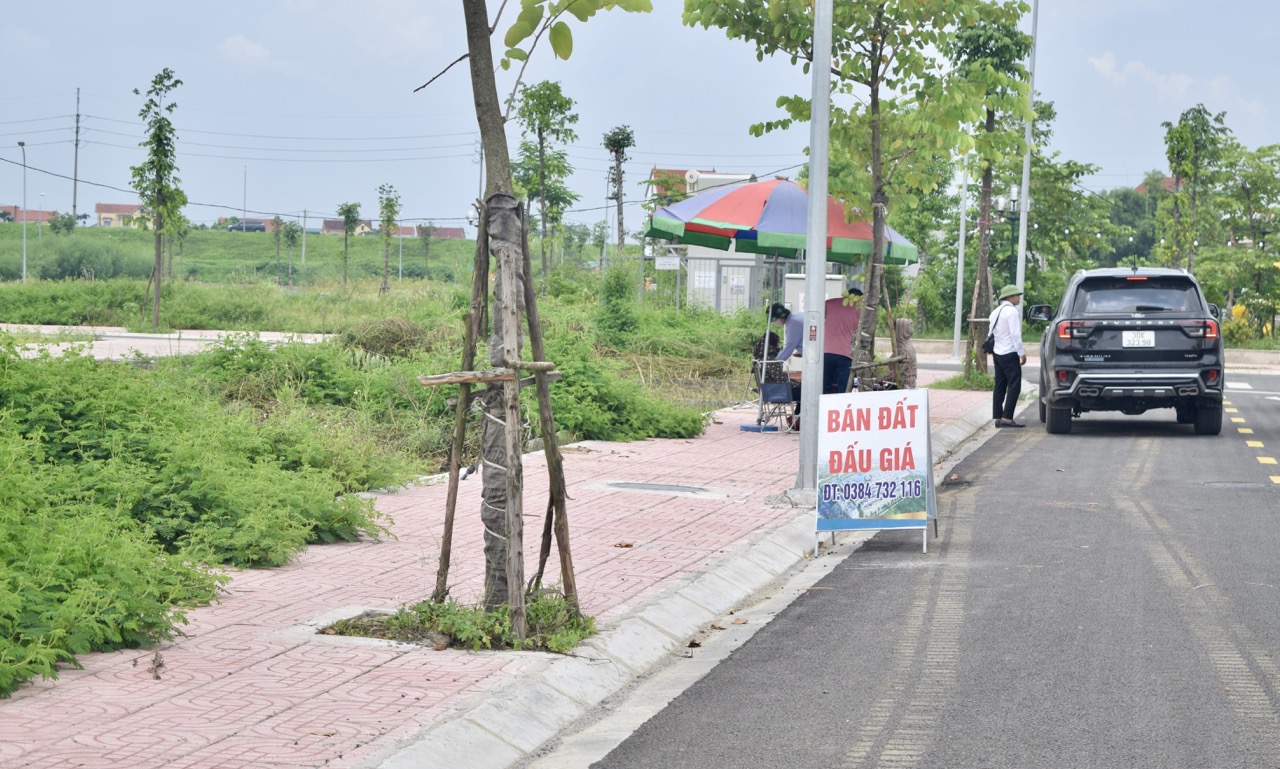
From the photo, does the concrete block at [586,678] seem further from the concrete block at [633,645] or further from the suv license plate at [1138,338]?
the suv license plate at [1138,338]

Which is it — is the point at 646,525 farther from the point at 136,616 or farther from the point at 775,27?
the point at 775,27

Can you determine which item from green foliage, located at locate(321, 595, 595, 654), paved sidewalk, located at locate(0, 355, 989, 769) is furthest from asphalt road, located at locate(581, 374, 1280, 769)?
green foliage, located at locate(321, 595, 595, 654)

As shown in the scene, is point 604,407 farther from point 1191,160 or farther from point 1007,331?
point 1191,160

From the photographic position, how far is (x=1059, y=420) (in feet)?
61.7

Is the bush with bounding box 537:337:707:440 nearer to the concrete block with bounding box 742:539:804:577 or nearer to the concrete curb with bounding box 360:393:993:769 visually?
the concrete block with bounding box 742:539:804:577

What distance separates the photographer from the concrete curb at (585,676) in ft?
17.3

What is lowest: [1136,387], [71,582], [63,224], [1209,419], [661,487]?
[661,487]

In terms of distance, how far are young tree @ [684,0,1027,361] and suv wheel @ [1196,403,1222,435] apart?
4196 mm

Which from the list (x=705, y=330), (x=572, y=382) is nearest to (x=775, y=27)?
(x=572, y=382)

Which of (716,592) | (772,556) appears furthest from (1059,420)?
(716,592)

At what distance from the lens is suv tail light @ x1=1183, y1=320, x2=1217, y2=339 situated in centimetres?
1723

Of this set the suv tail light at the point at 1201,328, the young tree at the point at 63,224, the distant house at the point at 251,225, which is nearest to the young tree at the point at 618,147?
the suv tail light at the point at 1201,328

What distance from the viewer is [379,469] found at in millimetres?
11336

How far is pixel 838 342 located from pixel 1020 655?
31.3 feet
